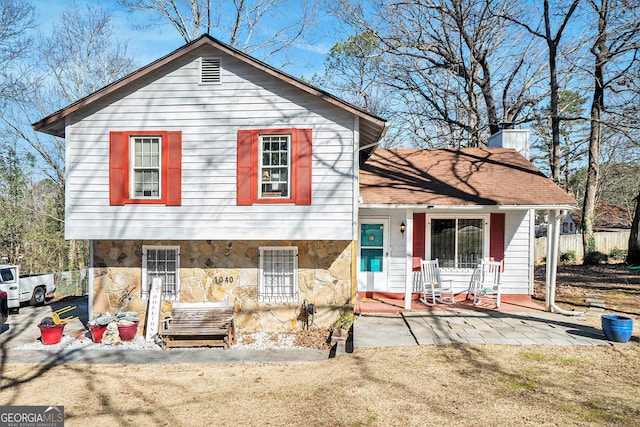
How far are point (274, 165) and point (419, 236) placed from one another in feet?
14.7

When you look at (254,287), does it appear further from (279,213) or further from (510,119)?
(510,119)

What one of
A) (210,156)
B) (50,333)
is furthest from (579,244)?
(50,333)

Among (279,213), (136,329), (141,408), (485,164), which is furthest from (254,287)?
(485,164)

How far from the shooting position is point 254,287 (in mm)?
10164

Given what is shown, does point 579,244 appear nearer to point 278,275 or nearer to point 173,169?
point 278,275

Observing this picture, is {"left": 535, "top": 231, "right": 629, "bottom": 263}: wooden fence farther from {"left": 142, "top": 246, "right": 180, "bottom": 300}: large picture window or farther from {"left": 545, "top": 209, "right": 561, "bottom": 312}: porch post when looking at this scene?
{"left": 142, "top": 246, "right": 180, "bottom": 300}: large picture window

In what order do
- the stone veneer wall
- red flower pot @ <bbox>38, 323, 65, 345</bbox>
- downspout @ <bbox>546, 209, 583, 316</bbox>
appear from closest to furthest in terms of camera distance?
red flower pot @ <bbox>38, 323, 65, 345</bbox>, the stone veneer wall, downspout @ <bbox>546, 209, 583, 316</bbox>

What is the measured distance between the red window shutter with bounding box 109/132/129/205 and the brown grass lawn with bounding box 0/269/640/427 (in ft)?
11.8

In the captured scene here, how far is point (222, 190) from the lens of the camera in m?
9.51

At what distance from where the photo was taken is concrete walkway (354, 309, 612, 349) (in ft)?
26.7

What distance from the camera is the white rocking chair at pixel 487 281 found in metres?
10.8
